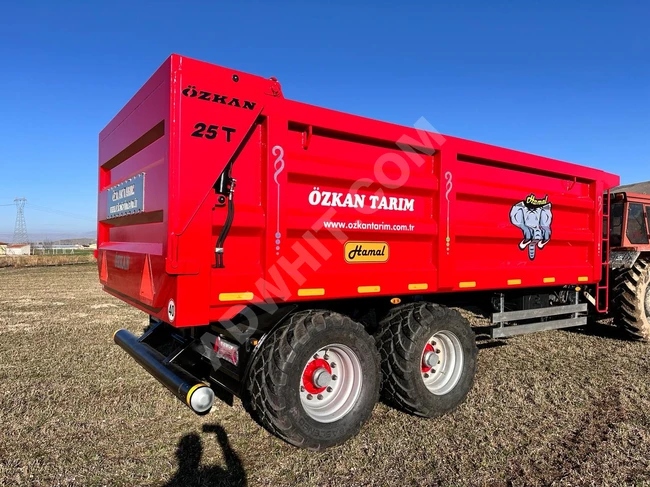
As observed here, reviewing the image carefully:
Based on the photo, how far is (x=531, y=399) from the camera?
4.55 m

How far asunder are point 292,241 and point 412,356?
1524 millimetres

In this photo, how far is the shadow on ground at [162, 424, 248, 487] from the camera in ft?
9.74

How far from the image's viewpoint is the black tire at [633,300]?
6672mm

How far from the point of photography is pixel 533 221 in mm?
5277

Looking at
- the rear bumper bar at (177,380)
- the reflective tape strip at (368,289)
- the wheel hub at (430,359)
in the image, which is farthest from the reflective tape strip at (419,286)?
the rear bumper bar at (177,380)

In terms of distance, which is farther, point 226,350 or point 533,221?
point 533,221

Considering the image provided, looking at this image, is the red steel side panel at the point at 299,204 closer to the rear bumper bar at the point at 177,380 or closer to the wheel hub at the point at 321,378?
the rear bumper bar at the point at 177,380

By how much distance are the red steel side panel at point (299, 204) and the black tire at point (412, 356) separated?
256 mm

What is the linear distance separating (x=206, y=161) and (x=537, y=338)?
6.40 m

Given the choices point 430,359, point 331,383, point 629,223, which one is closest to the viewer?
point 331,383

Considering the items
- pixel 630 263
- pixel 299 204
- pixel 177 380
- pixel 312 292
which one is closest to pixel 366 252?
pixel 312 292

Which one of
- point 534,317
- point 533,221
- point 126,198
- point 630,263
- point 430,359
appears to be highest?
point 126,198

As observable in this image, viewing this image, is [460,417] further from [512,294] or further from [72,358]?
[72,358]

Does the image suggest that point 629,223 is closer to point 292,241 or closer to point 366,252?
point 366,252
